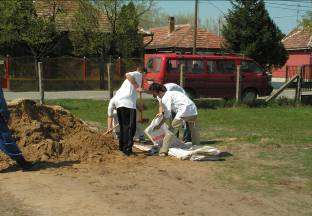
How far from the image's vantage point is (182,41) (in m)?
43.3

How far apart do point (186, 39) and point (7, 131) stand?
3651 centimetres

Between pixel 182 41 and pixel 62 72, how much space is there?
46.3ft

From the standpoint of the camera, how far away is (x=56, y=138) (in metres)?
9.52

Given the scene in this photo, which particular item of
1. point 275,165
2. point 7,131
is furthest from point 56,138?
point 275,165

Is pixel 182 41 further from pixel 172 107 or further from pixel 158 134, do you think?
pixel 172 107

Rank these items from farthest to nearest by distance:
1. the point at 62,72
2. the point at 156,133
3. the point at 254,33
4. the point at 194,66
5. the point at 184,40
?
the point at 184,40 < the point at 254,33 < the point at 62,72 < the point at 194,66 < the point at 156,133

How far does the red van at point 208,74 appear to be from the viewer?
20.2m

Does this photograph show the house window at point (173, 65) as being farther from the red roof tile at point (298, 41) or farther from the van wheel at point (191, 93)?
the red roof tile at point (298, 41)

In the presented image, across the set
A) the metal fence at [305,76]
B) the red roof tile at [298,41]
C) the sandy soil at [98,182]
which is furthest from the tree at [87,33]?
the sandy soil at [98,182]

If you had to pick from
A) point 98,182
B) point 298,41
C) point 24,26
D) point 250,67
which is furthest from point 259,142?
point 298,41

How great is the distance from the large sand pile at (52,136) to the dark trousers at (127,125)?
0.32m

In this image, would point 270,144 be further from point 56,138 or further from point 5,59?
point 5,59

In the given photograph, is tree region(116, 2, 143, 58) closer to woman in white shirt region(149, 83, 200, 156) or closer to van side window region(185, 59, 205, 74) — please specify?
van side window region(185, 59, 205, 74)

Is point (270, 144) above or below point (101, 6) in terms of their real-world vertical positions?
below
